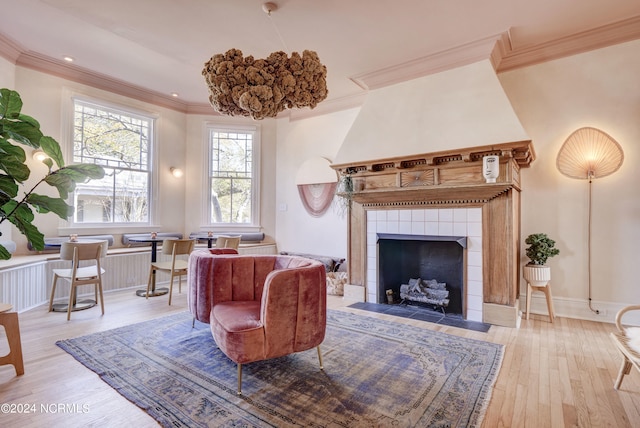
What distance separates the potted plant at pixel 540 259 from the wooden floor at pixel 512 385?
49 centimetres

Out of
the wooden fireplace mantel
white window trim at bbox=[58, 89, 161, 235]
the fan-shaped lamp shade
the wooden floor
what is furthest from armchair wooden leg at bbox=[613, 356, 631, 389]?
white window trim at bbox=[58, 89, 161, 235]

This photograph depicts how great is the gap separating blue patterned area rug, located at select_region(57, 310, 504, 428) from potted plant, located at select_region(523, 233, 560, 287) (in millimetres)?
1087

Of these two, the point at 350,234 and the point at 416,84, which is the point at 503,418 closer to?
the point at 350,234

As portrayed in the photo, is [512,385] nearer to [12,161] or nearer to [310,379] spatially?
[310,379]

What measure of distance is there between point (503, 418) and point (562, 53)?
3.86m

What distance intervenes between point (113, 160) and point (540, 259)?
6.08 m

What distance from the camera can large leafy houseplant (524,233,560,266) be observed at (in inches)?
132

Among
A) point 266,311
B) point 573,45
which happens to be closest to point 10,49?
point 266,311

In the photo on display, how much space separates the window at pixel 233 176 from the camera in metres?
6.00

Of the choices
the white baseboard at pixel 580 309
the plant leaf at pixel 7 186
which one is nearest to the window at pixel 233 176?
the plant leaf at pixel 7 186

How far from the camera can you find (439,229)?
3.68 meters

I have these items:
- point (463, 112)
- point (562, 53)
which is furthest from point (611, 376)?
point (562, 53)

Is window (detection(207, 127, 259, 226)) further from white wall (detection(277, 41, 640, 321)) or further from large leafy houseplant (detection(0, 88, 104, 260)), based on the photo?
large leafy houseplant (detection(0, 88, 104, 260))

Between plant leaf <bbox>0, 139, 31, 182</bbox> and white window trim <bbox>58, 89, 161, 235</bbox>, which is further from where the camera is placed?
white window trim <bbox>58, 89, 161, 235</bbox>
